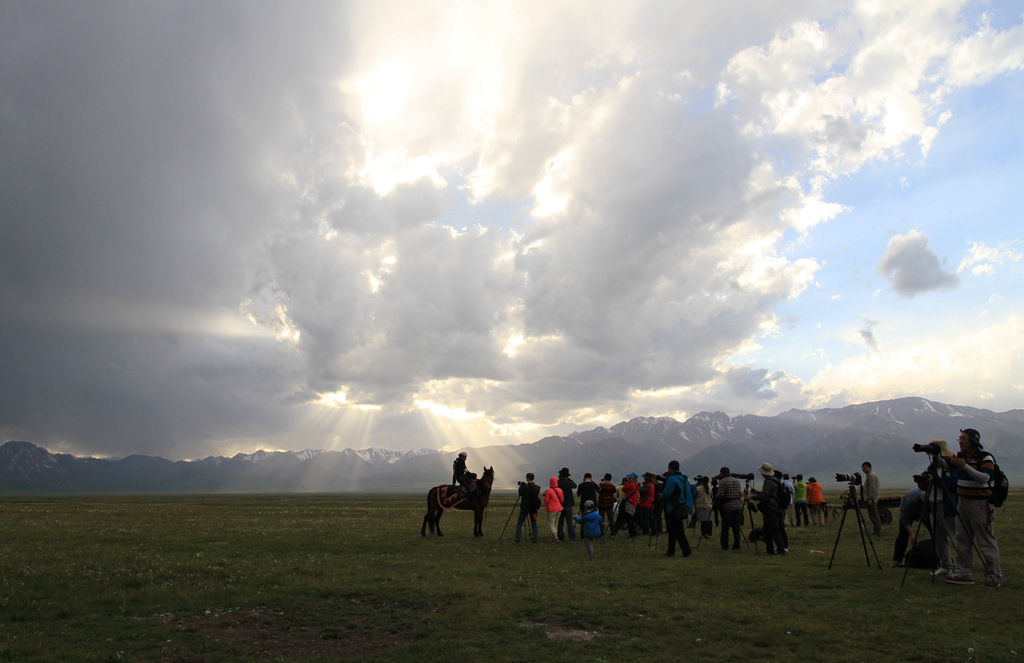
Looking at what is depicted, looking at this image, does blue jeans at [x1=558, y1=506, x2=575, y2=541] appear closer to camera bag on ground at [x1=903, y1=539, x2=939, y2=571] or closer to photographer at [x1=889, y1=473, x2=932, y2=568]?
photographer at [x1=889, y1=473, x2=932, y2=568]

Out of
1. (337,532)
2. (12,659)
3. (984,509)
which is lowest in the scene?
(337,532)

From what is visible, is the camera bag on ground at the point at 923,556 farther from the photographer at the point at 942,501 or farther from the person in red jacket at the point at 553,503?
the person in red jacket at the point at 553,503

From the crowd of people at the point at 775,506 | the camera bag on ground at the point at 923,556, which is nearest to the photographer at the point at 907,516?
the crowd of people at the point at 775,506

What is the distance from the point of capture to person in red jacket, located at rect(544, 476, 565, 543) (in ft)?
77.7

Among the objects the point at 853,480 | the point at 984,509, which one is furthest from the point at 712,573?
the point at 984,509

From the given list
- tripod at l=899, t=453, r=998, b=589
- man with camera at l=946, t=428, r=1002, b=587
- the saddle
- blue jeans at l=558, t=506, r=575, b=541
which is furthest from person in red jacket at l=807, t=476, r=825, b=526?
the saddle

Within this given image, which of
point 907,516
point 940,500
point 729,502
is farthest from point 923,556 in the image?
point 729,502

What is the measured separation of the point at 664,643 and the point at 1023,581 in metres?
11.0

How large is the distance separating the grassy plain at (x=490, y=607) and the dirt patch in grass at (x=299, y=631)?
5cm

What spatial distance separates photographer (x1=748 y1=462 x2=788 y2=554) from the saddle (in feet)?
43.7

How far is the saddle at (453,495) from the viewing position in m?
27.1

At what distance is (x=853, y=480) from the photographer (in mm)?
17016

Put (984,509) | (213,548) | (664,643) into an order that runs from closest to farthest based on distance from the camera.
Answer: (664,643) < (984,509) < (213,548)

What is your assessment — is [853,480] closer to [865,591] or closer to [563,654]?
[865,591]
